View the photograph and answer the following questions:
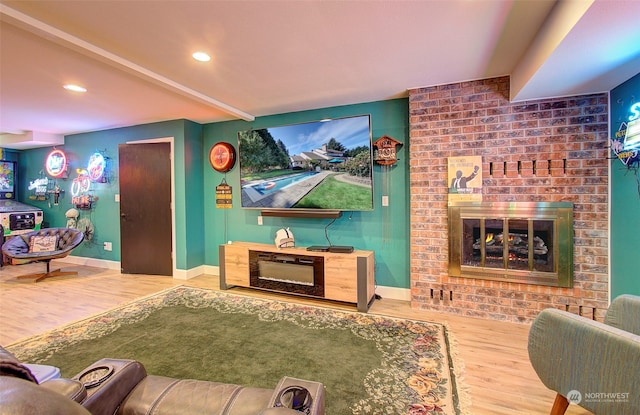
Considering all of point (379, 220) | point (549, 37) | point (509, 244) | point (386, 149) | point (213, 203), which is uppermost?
point (549, 37)

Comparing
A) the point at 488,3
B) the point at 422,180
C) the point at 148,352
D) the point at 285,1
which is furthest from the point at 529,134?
the point at 148,352

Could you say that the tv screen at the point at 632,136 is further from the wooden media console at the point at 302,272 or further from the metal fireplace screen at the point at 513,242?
the wooden media console at the point at 302,272

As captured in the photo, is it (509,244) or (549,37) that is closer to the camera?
(549,37)

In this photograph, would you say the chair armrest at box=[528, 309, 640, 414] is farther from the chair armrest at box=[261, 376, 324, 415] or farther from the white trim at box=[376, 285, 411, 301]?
the white trim at box=[376, 285, 411, 301]

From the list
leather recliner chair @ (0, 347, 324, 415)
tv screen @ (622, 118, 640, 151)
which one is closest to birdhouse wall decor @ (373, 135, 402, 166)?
tv screen @ (622, 118, 640, 151)

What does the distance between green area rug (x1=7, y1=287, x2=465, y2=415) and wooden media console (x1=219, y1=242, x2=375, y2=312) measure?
243 millimetres

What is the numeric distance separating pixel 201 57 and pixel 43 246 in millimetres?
4330

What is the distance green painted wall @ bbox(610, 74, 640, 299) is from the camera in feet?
7.02

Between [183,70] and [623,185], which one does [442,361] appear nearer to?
[623,185]

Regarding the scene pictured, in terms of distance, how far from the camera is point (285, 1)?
5.46 ft

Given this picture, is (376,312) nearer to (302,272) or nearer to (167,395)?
(302,272)

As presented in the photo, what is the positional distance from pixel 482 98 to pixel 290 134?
208 centimetres

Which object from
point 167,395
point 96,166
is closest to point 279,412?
point 167,395
